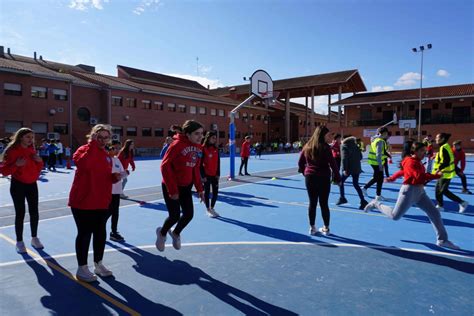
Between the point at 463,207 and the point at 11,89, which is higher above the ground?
the point at 11,89

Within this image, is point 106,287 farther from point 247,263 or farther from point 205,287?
point 247,263

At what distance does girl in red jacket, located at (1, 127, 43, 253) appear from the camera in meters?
4.66

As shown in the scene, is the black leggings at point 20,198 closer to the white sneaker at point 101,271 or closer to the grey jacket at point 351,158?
the white sneaker at point 101,271

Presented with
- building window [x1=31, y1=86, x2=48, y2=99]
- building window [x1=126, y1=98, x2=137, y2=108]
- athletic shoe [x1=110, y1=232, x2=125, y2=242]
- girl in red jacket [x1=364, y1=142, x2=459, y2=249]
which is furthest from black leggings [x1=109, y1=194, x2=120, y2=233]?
building window [x1=126, y1=98, x2=137, y2=108]

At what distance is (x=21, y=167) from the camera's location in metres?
4.71

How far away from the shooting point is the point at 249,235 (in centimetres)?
571

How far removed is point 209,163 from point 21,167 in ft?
12.0

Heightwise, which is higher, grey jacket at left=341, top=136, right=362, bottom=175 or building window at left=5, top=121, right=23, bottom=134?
building window at left=5, top=121, right=23, bottom=134

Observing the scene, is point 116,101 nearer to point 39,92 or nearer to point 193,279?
point 39,92

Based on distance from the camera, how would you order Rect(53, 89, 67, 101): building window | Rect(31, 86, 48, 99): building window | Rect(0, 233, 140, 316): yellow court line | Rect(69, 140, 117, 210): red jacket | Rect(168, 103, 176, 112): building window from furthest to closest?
Rect(168, 103, 176, 112): building window → Rect(53, 89, 67, 101): building window → Rect(31, 86, 48, 99): building window → Rect(69, 140, 117, 210): red jacket → Rect(0, 233, 140, 316): yellow court line

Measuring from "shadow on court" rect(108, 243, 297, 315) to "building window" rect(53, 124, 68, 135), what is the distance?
29.0 metres

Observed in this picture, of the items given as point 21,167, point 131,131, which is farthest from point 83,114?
point 21,167

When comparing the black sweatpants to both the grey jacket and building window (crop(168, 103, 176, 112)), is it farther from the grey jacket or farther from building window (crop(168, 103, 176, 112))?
building window (crop(168, 103, 176, 112))

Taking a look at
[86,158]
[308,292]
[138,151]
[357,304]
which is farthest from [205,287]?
[138,151]
